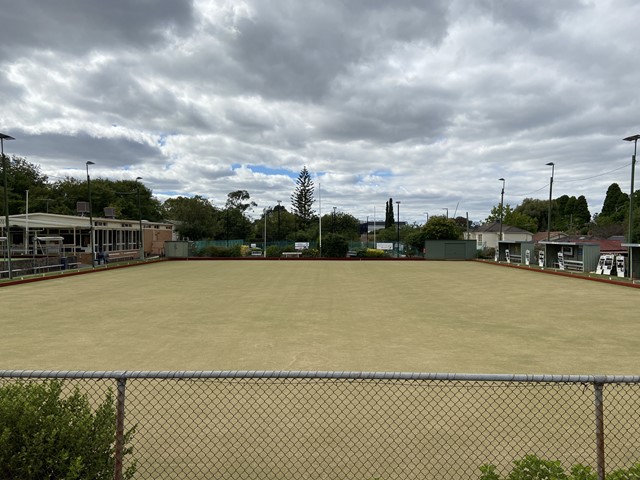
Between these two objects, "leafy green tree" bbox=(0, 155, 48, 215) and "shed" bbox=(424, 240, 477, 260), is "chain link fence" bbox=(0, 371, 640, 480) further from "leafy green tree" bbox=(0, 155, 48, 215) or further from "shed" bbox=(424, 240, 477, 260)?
"leafy green tree" bbox=(0, 155, 48, 215)

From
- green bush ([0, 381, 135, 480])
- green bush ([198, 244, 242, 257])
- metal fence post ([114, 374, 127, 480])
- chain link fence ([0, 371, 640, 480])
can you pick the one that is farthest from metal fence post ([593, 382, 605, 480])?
green bush ([198, 244, 242, 257])

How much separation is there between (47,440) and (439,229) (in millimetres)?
56238

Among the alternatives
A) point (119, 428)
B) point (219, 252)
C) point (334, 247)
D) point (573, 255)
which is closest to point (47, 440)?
point (119, 428)

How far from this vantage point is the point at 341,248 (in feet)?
168

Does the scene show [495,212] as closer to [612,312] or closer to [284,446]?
[612,312]

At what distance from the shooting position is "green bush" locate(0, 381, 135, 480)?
→ 3.35 meters

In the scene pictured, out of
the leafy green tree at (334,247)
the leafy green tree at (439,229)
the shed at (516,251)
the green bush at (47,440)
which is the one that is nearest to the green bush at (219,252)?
the leafy green tree at (334,247)

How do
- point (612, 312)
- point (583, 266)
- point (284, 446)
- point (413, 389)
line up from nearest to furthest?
point (284, 446) → point (413, 389) → point (612, 312) → point (583, 266)

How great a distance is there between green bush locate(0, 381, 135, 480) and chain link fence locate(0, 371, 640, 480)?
159mm

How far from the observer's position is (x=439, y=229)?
56906 mm

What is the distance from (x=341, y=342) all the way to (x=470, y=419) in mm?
4450

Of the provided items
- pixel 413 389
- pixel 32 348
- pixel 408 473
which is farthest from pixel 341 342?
pixel 32 348

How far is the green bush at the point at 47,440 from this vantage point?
3.35 metres

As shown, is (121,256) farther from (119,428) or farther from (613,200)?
(613,200)
